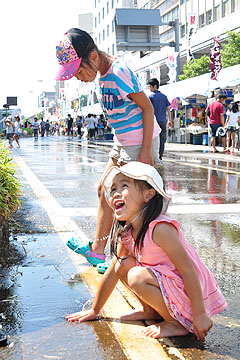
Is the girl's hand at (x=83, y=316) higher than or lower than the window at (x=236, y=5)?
lower

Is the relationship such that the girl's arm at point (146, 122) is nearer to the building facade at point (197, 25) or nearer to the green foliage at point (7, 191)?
the green foliage at point (7, 191)

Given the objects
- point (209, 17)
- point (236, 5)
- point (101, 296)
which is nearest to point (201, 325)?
point (101, 296)

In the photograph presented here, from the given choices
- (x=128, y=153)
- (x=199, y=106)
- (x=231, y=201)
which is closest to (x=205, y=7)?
(x=199, y=106)

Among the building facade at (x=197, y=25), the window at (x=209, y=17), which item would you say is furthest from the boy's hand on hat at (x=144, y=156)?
the window at (x=209, y=17)

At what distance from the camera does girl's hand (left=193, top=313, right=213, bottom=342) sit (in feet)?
→ 8.21

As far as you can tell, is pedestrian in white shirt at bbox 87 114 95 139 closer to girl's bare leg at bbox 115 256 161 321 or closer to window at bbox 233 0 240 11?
window at bbox 233 0 240 11

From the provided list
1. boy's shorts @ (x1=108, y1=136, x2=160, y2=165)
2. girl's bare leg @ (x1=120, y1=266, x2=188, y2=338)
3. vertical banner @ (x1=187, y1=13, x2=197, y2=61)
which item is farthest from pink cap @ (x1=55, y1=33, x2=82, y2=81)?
vertical banner @ (x1=187, y1=13, x2=197, y2=61)

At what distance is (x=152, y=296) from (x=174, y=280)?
132 millimetres

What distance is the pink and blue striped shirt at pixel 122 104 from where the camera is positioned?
3.47m

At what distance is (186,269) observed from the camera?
256 centimetres

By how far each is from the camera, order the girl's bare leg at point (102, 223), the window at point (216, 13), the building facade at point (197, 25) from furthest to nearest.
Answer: the window at point (216, 13), the building facade at point (197, 25), the girl's bare leg at point (102, 223)

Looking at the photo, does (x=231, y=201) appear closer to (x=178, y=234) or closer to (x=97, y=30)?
(x=178, y=234)

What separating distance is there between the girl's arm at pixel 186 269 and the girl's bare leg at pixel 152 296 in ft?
0.44

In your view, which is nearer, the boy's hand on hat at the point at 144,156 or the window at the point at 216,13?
the boy's hand on hat at the point at 144,156
